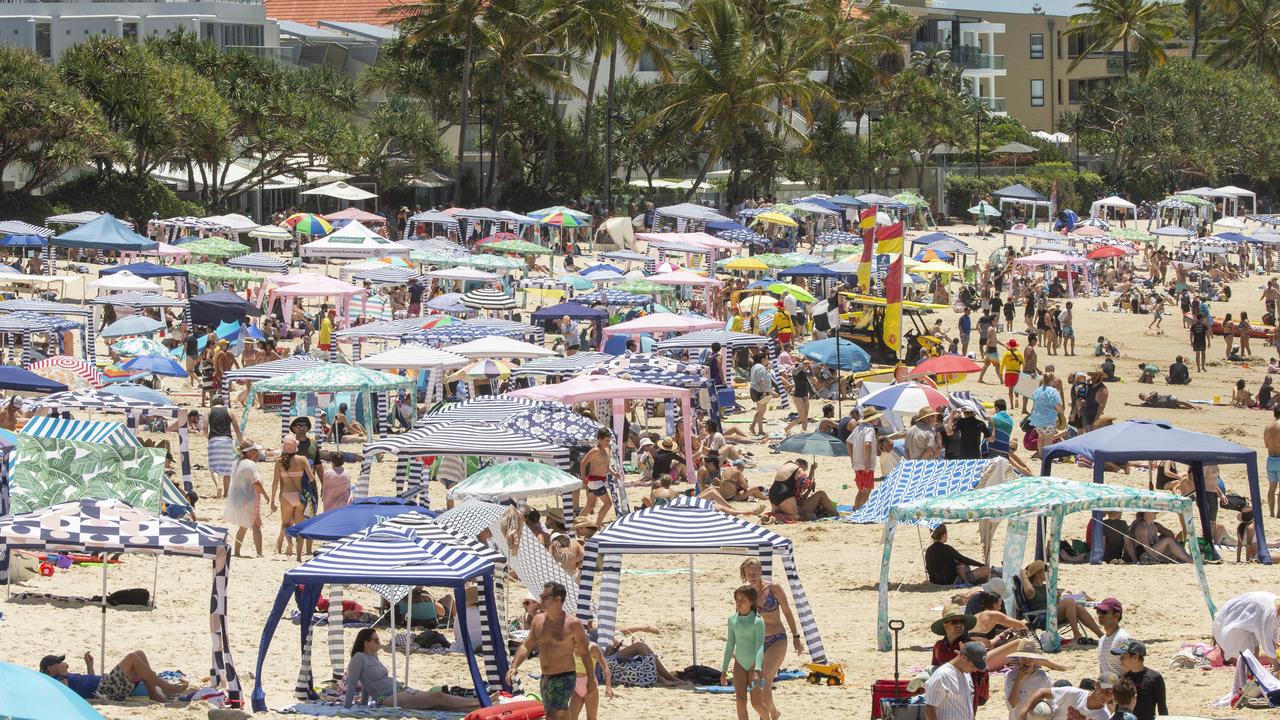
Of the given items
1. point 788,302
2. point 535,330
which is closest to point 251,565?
point 535,330

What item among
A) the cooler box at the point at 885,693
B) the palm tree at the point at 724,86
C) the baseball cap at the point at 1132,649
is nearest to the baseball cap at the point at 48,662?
the cooler box at the point at 885,693

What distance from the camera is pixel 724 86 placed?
55344mm

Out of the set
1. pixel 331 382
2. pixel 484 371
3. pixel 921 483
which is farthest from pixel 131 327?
pixel 921 483

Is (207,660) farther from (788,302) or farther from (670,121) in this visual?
(670,121)

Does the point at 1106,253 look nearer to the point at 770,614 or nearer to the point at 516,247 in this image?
the point at 516,247

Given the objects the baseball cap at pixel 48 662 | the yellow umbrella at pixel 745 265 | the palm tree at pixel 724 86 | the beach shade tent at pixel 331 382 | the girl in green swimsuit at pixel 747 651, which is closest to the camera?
the girl in green swimsuit at pixel 747 651

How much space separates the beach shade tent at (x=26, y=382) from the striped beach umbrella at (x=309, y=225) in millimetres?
Result: 23712

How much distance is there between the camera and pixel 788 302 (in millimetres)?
33125

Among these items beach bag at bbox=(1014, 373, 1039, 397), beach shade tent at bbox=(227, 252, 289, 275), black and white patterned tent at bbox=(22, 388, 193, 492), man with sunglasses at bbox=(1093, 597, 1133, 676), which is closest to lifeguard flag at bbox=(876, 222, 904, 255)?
beach bag at bbox=(1014, 373, 1039, 397)

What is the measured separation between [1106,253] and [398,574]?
3697cm

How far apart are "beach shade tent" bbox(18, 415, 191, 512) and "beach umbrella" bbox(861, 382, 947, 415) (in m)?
7.96

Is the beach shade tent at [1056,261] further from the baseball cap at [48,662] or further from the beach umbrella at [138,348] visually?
the baseball cap at [48,662]

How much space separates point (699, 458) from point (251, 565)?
6.43m

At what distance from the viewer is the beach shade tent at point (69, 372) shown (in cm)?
2034
